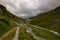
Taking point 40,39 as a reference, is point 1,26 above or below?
above

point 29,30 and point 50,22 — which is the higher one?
point 50,22

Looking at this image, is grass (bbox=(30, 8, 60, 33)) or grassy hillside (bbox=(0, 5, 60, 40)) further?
grass (bbox=(30, 8, 60, 33))

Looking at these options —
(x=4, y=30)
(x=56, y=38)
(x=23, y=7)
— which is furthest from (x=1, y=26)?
(x=23, y=7)

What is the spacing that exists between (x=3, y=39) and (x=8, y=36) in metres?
0.63

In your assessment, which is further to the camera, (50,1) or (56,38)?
(50,1)

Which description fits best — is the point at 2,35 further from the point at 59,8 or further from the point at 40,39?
the point at 59,8

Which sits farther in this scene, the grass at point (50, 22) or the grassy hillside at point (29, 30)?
the grass at point (50, 22)

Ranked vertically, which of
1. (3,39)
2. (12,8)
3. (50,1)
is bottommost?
(3,39)

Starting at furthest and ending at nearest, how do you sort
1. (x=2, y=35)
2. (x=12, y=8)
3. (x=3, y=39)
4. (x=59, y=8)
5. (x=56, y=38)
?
(x=59, y=8) < (x=12, y=8) < (x=56, y=38) < (x=2, y=35) < (x=3, y=39)

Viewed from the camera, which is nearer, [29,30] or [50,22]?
[29,30]

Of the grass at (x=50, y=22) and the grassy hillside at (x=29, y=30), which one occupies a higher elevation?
the grass at (x=50, y=22)

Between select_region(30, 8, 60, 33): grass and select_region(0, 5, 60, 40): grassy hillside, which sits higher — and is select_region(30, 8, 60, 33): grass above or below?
above

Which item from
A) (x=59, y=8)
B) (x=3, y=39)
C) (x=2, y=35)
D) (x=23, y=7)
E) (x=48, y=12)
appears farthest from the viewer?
(x=59, y=8)

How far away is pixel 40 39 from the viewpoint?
18.4 metres
